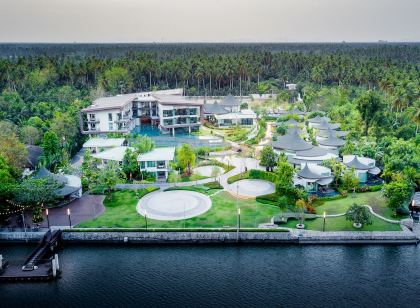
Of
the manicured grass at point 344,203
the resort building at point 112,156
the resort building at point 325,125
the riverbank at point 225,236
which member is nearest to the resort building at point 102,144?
the resort building at point 112,156

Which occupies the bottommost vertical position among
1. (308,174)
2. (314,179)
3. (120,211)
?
(120,211)

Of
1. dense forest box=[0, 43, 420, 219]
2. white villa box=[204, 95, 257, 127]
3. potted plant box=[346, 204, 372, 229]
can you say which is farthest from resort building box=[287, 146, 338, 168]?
white villa box=[204, 95, 257, 127]

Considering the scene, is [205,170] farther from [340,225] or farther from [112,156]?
[340,225]

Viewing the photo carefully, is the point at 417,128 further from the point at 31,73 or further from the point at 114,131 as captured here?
the point at 31,73

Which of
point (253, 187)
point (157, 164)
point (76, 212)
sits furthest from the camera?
point (157, 164)

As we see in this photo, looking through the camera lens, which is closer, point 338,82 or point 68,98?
point 68,98

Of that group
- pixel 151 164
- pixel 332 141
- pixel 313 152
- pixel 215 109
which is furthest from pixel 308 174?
pixel 215 109

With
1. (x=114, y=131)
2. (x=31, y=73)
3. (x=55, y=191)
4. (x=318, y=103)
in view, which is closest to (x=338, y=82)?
(x=318, y=103)
